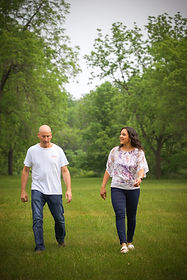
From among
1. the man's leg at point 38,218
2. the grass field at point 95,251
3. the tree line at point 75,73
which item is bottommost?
the grass field at point 95,251

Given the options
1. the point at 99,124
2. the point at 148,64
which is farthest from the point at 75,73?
the point at 99,124

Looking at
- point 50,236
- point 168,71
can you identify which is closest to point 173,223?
point 50,236

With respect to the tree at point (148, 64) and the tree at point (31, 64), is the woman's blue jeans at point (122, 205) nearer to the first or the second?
the tree at point (31, 64)

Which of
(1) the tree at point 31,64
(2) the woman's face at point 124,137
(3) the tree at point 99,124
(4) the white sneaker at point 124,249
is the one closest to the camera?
(4) the white sneaker at point 124,249

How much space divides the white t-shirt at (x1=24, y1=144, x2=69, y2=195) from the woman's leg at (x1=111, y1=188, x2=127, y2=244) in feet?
3.16

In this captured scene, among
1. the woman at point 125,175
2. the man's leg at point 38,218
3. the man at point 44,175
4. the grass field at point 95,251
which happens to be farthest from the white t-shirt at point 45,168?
the grass field at point 95,251

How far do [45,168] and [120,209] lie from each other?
1.39 metres

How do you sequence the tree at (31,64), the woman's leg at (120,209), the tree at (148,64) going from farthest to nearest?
the tree at (148,64)
the tree at (31,64)
the woman's leg at (120,209)

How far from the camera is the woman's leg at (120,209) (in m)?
6.73

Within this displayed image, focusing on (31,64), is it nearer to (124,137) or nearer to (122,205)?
(124,137)

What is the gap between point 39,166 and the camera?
22.7ft

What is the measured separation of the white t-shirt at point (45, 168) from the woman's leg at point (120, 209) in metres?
0.96

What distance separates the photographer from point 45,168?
6922 mm

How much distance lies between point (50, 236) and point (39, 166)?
2.11m
